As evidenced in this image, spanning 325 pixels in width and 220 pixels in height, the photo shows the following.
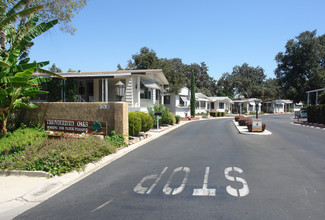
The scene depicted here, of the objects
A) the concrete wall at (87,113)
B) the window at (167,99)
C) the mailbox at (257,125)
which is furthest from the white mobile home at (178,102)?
the concrete wall at (87,113)

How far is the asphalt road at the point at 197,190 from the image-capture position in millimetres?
4285

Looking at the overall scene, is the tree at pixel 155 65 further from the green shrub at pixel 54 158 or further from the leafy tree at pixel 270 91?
the leafy tree at pixel 270 91

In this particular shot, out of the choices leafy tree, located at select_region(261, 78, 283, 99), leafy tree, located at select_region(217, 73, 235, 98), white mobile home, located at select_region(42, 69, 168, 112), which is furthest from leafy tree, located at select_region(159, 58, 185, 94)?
leafy tree, located at select_region(261, 78, 283, 99)

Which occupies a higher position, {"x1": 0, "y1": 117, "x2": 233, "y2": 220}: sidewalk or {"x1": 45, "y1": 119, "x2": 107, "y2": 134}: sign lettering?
{"x1": 45, "y1": 119, "x2": 107, "y2": 134}: sign lettering

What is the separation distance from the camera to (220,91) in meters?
75.4

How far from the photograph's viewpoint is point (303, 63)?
51.2m

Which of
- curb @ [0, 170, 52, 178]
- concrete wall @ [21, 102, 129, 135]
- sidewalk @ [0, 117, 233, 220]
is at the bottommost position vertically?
sidewalk @ [0, 117, 233, 220]

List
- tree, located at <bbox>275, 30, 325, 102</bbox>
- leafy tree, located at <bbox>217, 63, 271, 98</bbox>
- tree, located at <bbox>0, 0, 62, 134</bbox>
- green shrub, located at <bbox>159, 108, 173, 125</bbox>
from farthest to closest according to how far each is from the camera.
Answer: leafy tree, located at <bbox>217, 63, 271, 98</bbox> < tree, located at <bbox>275, 30, 325, 102</bbox> < green shrub, located at <bbox>159, 108, 173, 125</bbox> < tree, located at <bbox>0, 0, 62, 134</bbox>

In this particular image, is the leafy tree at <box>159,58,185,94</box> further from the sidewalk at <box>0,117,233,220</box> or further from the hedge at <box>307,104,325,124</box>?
the sidewalk at <box>0,117,233,220</box>

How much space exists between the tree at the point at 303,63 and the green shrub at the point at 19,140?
51959 mm

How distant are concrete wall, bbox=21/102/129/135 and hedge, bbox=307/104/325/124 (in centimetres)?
2011

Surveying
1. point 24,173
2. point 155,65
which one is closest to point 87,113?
point 24,173

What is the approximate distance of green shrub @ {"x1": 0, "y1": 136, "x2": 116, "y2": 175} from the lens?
22.1ft

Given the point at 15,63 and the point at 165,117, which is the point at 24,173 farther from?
the point at 165,117
